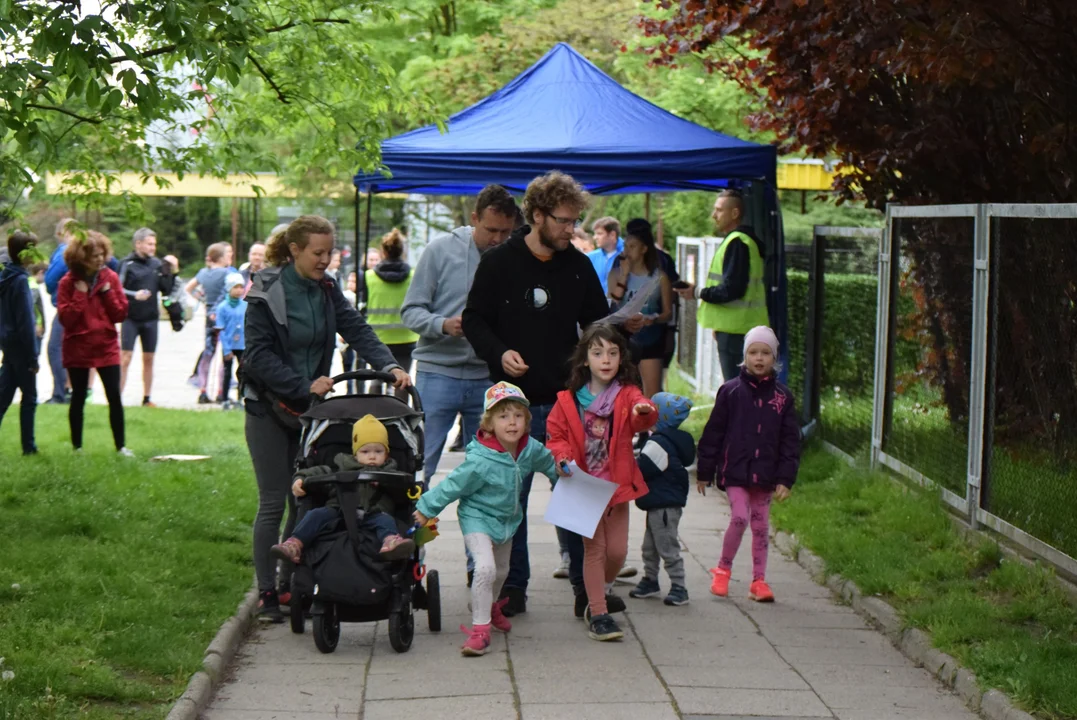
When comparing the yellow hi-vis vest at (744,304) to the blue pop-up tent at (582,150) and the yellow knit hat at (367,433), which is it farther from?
the yellow knit hat at (367,433)

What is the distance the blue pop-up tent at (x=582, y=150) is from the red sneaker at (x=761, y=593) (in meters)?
4.53

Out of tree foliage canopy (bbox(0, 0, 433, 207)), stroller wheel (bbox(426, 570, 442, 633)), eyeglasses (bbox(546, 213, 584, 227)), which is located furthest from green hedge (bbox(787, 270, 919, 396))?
stroller wheel (bbox(426, 570, 442, 633))

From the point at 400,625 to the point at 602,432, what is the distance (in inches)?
52.7

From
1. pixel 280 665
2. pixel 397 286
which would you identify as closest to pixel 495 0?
pixel 397 286

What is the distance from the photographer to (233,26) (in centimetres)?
651

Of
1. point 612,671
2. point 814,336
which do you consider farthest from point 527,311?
point 814,336

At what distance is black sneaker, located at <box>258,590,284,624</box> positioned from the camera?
7.23 metres

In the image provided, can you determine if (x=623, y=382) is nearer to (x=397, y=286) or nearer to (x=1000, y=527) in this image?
(x=1000, y=527)

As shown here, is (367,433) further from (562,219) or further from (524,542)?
(562,219)

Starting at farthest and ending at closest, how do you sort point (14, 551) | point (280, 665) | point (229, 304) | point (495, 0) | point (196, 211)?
point (196, 211) → point (495, 0) → point (229, 304) → point (14, 551) → point (280, 665)

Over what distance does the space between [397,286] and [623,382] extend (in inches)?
291

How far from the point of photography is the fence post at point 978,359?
8.87m

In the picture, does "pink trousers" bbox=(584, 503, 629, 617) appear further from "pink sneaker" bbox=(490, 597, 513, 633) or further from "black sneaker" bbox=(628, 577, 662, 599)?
"black sneaker" bbox=(628, 577, 662, 599)

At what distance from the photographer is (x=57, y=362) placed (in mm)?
17609
